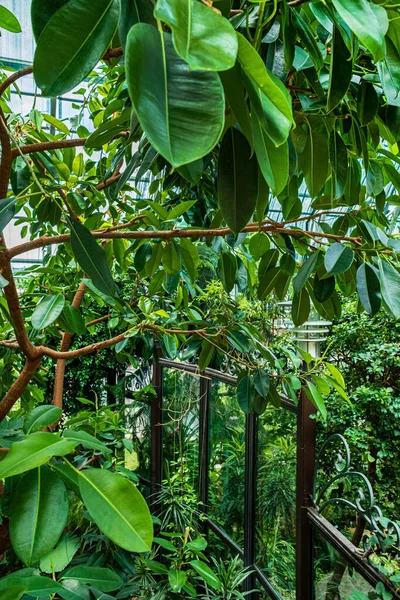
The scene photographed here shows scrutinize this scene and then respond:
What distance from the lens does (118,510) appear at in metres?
0.40

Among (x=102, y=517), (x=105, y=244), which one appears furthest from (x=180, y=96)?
(x=105, y=244)

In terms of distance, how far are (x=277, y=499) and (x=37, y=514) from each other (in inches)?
89.7

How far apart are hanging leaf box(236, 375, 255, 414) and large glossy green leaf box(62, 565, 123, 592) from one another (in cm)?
61

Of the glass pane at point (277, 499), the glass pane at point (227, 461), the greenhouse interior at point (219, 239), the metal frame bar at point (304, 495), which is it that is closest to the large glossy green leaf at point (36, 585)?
the greenhouse interior at point (219, 239)

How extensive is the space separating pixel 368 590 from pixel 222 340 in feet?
3.18

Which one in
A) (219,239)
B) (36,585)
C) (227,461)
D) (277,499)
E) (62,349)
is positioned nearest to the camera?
(36,585)

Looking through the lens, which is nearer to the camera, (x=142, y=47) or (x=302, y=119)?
(x=142, y=47)

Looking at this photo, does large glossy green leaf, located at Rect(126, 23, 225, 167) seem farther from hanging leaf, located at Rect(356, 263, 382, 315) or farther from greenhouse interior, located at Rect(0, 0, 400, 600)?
hanging leaf, located at Rect(356, 263, 382, 315)

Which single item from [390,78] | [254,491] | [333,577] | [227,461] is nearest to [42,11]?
[390,78]

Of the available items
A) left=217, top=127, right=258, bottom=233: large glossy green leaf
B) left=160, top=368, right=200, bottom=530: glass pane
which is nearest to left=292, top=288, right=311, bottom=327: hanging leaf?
left=217, top=127, right=258, bottom=233: large glossy green leaf

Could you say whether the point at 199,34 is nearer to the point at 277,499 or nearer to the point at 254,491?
the point at 277,499

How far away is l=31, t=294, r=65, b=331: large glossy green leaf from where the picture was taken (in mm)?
989

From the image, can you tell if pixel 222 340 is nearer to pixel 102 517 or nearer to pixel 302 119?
pixel 302 119

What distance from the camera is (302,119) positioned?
1.94ft
